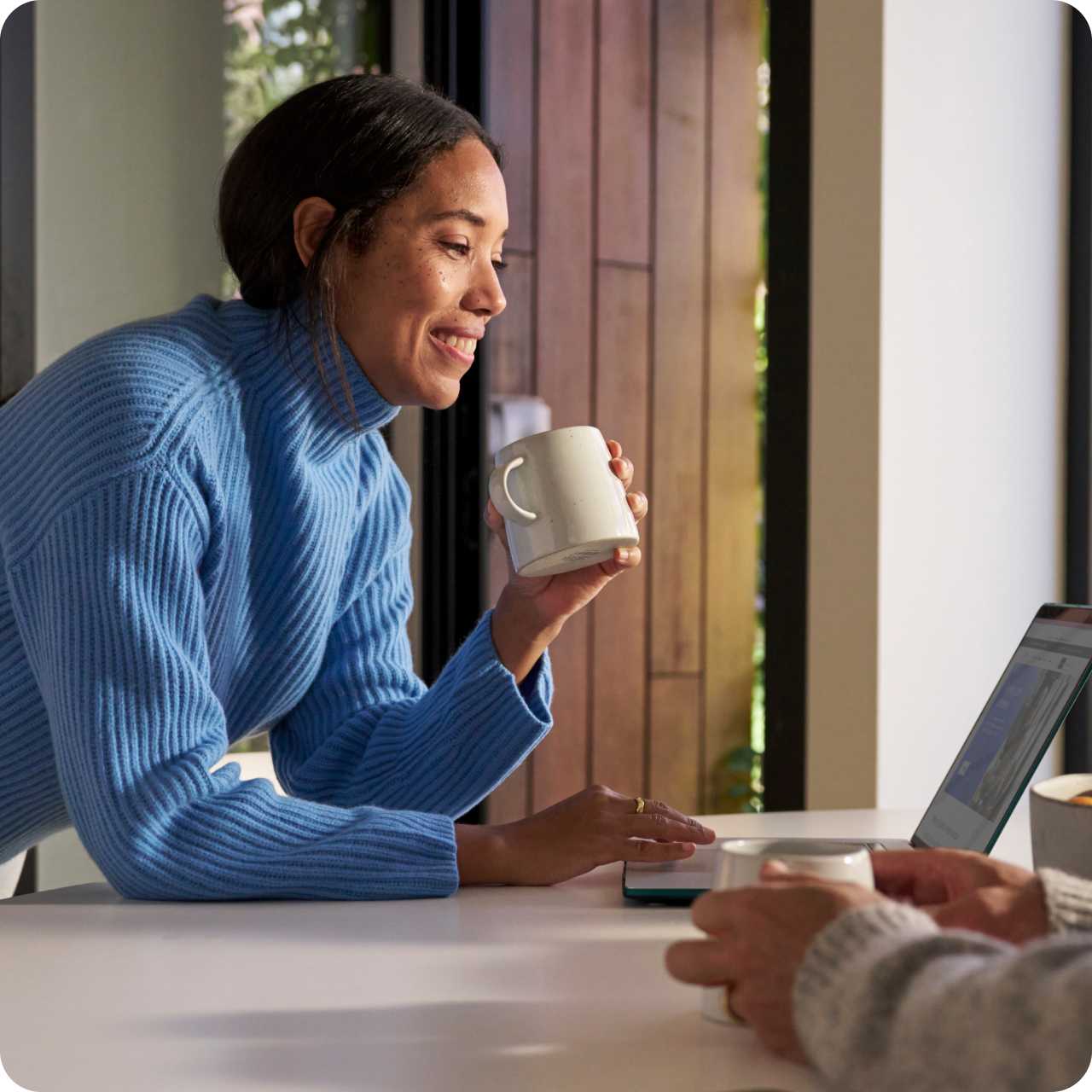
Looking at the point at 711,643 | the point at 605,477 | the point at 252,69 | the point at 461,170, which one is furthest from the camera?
the point at 711,643

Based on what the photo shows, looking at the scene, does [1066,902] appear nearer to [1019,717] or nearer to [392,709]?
[1019,717]

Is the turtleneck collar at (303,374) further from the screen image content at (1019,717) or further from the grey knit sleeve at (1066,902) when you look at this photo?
the grey knit sleeve at (1066,902)

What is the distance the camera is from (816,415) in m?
1.81

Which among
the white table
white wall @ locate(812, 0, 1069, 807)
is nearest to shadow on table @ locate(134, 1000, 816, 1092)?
the white table

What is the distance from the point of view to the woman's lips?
120cm

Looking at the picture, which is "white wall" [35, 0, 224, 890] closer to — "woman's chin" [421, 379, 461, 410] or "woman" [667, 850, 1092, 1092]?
"woman's chin" [421, 379, 461, 410]

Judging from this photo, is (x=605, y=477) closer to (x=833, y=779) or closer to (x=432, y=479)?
(x=833, y=779)

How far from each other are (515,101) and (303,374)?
71.5 inches

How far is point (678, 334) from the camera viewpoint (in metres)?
3.08

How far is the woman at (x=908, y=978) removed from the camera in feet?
1.56

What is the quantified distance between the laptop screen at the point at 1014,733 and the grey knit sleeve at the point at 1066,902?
0.67 feet

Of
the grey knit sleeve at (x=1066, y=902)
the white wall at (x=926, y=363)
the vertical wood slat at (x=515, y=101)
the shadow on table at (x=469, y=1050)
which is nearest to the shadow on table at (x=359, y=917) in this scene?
the shadow on table at (x=469, y=1050)

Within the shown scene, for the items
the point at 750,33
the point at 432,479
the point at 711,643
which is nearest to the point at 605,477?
the point at 432,479

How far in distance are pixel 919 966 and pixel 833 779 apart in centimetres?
133
